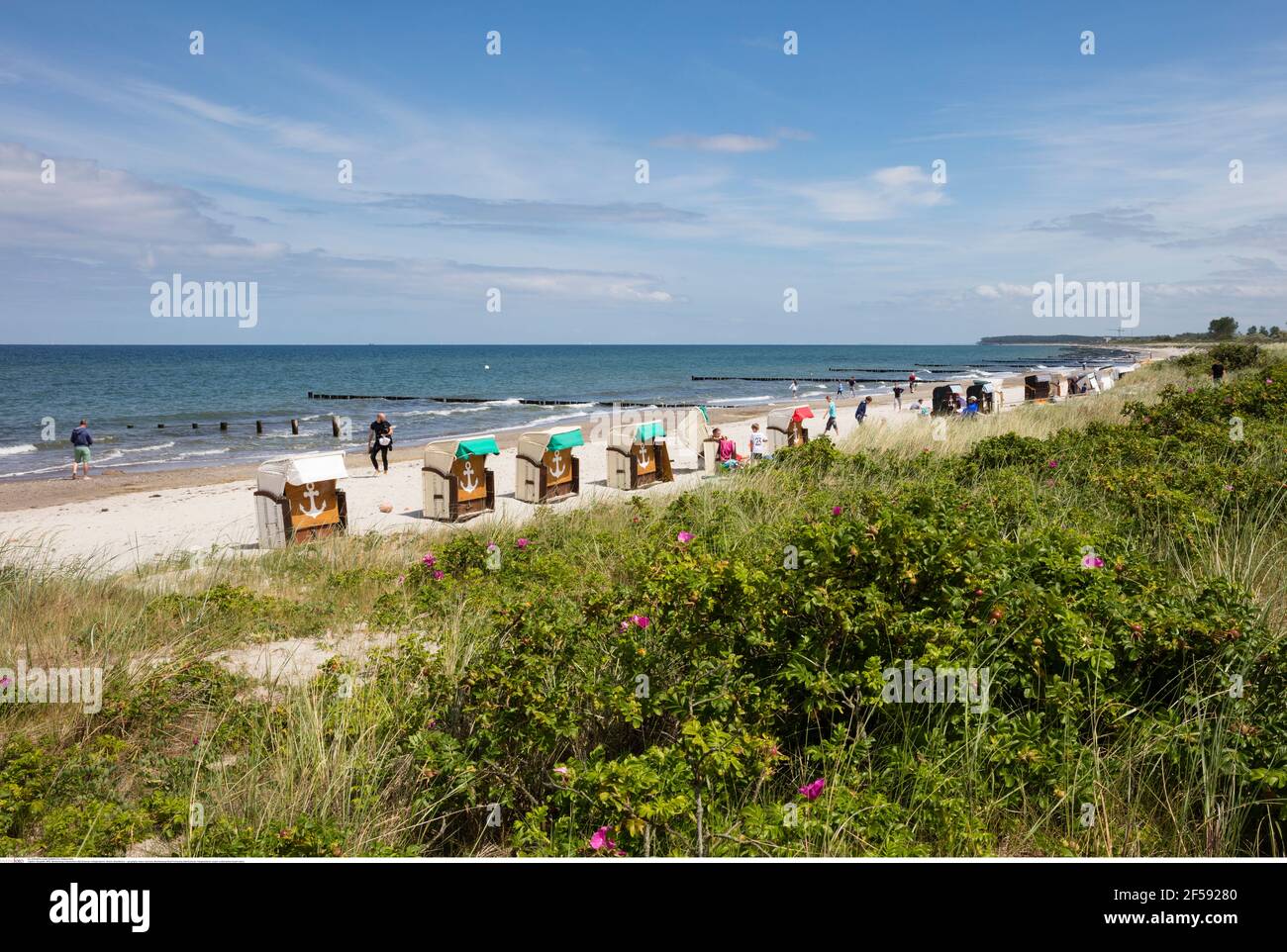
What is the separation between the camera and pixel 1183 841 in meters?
2.76

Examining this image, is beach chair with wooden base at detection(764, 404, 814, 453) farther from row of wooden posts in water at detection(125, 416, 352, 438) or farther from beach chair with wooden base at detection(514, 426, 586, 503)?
row of wooden posts in water at detection(125, 416, 352, 438)

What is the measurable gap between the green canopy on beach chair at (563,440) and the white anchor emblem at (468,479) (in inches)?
59.9

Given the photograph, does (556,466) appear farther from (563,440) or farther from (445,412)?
(445,412)

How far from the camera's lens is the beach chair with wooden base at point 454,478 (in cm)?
1374

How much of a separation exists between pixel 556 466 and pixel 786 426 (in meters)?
6.32

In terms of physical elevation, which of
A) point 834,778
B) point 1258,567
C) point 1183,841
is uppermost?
point 1258,567

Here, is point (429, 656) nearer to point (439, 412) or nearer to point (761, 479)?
point (761, 479)

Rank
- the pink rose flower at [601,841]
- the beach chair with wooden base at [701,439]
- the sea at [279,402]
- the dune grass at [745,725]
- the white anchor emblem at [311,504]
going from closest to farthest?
the pink rose flower at [601,841] → the dune grass at [745,725] → the white anchor emblem at [311,504] → the beach chair with wooden base at [701,439] → the sea at [279,402]

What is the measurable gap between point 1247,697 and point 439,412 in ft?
146

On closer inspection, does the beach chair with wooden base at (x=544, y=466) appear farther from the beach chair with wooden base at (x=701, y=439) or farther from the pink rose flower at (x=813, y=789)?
the pink rose flower at (x=813, y=789)

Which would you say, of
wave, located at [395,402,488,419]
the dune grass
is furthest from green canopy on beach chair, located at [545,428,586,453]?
wave, located at [395,402,488,419]

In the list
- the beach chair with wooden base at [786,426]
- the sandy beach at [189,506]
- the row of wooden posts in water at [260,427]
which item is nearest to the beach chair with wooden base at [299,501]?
the sandy beach at [189,506]

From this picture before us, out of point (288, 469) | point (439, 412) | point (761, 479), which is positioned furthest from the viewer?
point (439, 412)
